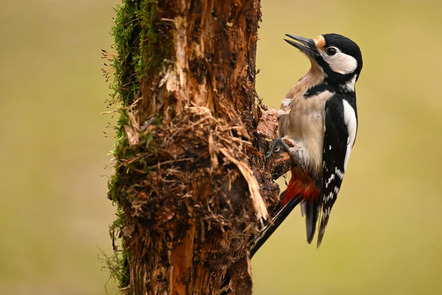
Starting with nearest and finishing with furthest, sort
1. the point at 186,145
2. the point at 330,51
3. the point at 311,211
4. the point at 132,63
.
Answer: the point at 186,145 < the point at 132,63 < the point at 330,51 < the point at 311,211

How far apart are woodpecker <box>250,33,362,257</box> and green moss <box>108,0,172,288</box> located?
1.05 m

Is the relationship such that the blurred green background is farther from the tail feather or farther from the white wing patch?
the white wing patch

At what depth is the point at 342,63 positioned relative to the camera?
3.03 meters

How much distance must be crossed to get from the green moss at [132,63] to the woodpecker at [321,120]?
1.05 metres

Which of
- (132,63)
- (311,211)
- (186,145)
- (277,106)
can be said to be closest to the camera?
(186,145)

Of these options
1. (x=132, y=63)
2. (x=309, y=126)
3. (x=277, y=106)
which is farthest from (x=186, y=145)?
(x=277, y=106)

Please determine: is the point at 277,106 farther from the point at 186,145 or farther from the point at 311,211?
the point at 186,145

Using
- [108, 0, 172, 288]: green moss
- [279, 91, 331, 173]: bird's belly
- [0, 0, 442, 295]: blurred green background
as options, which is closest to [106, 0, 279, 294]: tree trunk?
[108, 0, 172, 288]: green moss

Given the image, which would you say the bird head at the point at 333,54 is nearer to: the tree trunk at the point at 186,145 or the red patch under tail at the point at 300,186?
the red patch under tail at the point at 300,186

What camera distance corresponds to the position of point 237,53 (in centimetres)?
205

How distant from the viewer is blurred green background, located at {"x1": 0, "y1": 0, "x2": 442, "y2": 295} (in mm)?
4883

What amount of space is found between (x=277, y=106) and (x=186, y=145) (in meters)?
3.75
